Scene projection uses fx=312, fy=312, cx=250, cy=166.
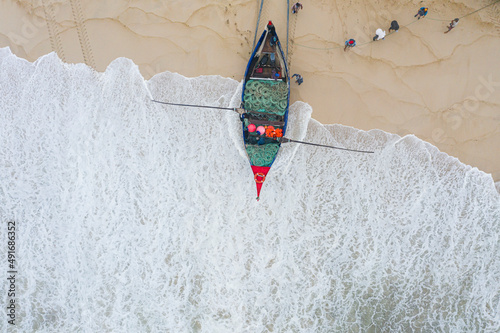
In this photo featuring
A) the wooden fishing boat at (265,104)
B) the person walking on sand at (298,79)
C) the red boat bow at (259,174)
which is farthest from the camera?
the person walking on sand at (298,79)

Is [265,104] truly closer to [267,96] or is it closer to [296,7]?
[267,96]

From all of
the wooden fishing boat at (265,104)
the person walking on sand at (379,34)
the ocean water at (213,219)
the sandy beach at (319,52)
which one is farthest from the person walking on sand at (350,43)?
the ocean water at (213,219)

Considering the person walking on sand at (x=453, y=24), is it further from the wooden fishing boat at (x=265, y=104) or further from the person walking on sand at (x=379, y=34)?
the wooden fishing boat at (x=265, y=104)

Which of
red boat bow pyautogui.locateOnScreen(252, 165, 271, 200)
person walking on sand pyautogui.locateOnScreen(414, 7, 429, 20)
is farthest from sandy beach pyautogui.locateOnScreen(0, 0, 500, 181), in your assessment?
red boat bow pyautogui.locateOnScreen(252, 165, 271, 200)

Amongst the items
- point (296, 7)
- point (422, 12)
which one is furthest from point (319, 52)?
point (422, 12)

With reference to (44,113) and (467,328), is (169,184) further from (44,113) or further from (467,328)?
(467,328)

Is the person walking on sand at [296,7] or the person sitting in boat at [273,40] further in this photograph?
the person walking on sand at [296,7]

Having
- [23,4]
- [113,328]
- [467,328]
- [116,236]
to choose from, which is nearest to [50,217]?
[116,236]

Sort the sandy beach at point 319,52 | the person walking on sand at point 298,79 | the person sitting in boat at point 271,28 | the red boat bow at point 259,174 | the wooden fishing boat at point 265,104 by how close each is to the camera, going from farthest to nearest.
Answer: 1. the sandy beach at point 319,52
2. the person walking on sand at point 298,79
3. the red boat bow at point 259,174
4. the wooden fishing boat at point 265,104
5. the person sitting in boat at point 271,28
